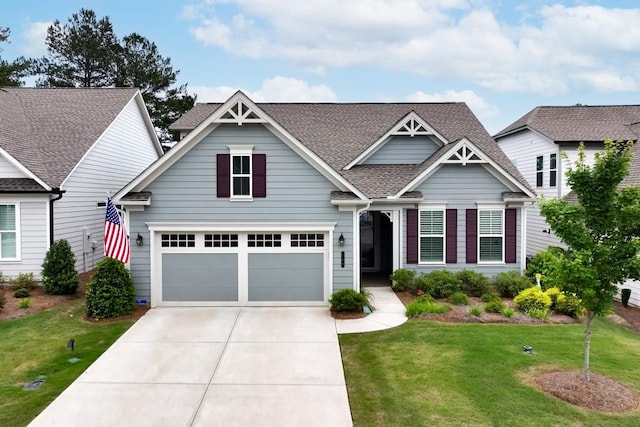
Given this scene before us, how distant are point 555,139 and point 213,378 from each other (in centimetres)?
1708

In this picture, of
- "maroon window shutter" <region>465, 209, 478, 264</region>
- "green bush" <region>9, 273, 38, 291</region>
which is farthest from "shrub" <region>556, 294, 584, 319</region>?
"green bush" <region>9, 273, 38, 291</region>

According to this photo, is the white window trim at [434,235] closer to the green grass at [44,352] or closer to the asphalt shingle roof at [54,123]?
the green grass at [44,352]

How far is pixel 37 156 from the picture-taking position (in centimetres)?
1638

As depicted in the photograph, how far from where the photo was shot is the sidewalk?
37.4ft

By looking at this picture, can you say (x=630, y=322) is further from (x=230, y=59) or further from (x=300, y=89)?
(x=300, y=89)

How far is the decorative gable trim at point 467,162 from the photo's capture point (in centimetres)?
1545

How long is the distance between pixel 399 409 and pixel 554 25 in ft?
66.1

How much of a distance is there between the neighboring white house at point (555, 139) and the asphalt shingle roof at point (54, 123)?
17.8m

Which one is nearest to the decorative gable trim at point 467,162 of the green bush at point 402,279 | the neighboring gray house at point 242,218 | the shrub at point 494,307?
the green bush at point 402,279

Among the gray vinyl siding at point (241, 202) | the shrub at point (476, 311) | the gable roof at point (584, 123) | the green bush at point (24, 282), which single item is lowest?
the shrub at point (476, 311)

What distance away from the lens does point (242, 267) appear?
13281 mm

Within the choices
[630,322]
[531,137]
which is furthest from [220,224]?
[531,137]

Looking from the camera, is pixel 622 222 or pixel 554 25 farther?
pixel 554 25

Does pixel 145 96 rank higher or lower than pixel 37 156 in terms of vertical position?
higher
